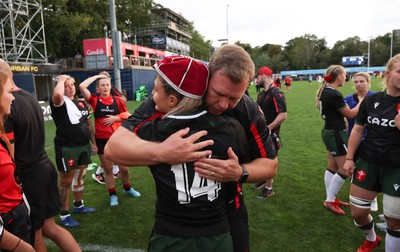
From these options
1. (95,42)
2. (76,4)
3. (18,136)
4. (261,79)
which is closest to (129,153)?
(18,136)

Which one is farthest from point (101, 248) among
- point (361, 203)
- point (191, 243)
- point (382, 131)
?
point (382, 131)

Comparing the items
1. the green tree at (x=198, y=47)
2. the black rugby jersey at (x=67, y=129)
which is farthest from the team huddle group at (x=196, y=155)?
the green tree at (x=198, y=47)

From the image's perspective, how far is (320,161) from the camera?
24.7 feet

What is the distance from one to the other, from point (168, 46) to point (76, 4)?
23188mm

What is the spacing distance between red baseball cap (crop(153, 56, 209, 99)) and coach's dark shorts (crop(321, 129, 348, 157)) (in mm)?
3612

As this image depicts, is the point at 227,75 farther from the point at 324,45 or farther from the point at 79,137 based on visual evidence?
the point at 324,45

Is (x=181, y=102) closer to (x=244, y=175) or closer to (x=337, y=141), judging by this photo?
(x=244, y=175)

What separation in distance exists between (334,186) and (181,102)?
391 cm

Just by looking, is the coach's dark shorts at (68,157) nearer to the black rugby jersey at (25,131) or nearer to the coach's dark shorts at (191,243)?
the black rugby jersey at (25,131)

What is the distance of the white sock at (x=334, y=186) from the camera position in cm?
463

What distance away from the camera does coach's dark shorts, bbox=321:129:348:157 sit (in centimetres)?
456

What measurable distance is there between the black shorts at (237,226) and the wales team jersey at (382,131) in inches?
70.5

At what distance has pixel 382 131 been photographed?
306 cm

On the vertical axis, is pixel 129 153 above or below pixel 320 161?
above
